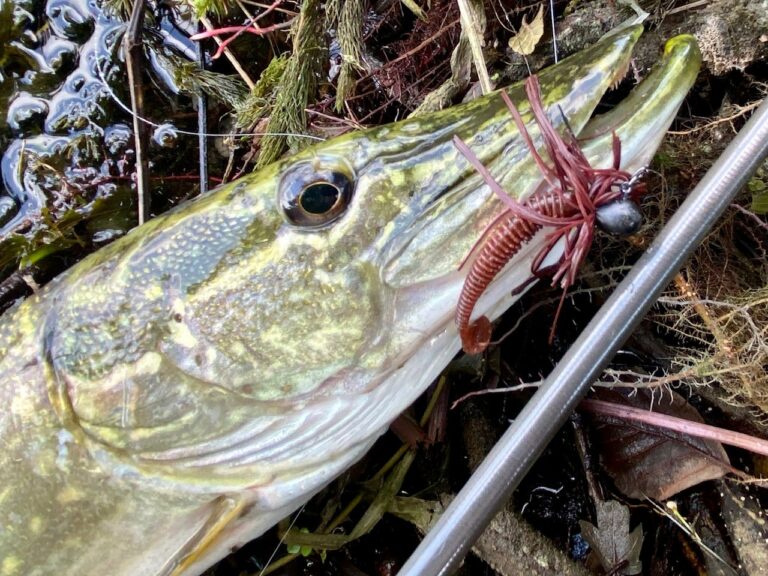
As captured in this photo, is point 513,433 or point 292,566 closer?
point 513,433

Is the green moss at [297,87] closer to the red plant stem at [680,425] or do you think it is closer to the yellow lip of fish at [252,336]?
the yellow lip of fish at [252,336]

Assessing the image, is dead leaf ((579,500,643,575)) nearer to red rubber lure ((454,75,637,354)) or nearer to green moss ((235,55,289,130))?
red rubber lure ((454,75,637,354))

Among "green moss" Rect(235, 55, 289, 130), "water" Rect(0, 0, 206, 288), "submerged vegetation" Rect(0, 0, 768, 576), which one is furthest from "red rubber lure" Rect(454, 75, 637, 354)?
"water" Rect(0, 0, 206, 288)

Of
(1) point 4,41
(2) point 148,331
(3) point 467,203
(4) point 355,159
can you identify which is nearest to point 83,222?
(1) point 4,41

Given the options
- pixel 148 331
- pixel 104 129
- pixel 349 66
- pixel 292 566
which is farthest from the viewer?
pixel 104 129

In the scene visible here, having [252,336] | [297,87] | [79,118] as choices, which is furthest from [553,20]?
[79,118]

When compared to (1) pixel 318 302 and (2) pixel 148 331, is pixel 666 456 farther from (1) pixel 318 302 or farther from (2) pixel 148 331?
(2) pixel 148 331

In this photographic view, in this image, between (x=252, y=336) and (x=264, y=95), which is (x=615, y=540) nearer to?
(x=252, y=336)

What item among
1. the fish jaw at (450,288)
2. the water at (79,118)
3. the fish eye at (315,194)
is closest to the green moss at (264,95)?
the water at (79,118)
